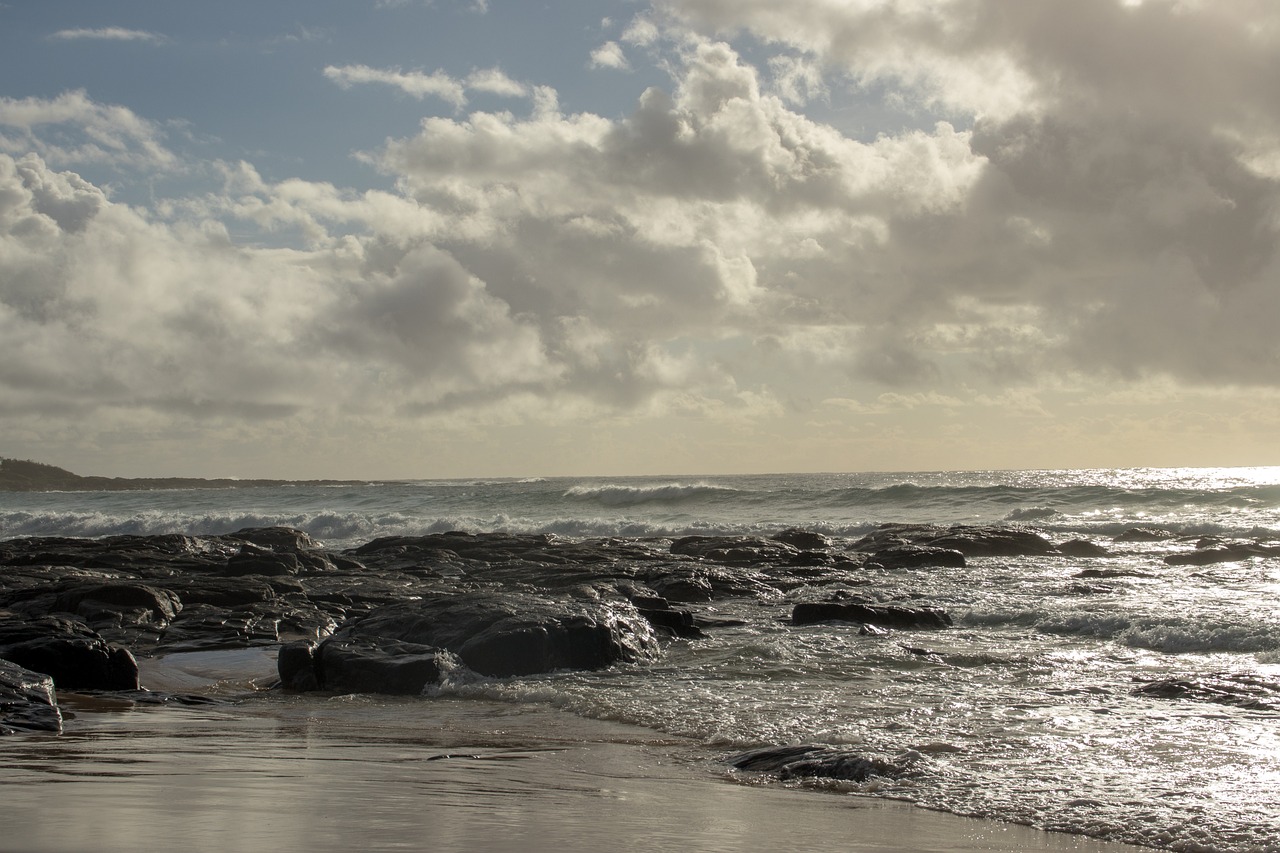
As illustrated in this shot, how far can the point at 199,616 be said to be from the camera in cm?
1328

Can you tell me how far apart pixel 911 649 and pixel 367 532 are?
3591 cm

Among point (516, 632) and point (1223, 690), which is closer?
point (1223, 690)

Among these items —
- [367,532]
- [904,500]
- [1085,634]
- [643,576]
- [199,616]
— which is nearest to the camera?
[1085,634]

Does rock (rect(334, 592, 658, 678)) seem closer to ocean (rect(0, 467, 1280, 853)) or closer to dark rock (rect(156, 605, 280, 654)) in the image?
ocean (rect(0, 467, 1280, 853))

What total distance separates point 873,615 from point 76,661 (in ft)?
28.1

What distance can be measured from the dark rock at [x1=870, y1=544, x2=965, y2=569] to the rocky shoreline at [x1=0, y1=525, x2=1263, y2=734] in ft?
0.15

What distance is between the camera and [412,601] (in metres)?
11.2

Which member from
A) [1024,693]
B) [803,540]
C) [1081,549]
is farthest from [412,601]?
[1081,549]

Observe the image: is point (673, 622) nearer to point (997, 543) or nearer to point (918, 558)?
point (918, 558)

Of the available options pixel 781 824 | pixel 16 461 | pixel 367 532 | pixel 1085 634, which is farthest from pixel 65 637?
pixel 16 461

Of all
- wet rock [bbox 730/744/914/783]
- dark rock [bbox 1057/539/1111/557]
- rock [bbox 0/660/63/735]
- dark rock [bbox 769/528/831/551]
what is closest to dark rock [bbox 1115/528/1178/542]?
dark rock [bbox 1057/539/1111/557]

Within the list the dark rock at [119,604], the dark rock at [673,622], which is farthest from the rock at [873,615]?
the dark rock at [119,604]

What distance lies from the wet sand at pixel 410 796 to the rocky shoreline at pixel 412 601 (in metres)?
1.33

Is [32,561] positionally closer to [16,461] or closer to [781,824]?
[781,824]
